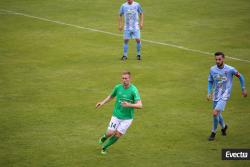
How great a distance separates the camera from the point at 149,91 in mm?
23094

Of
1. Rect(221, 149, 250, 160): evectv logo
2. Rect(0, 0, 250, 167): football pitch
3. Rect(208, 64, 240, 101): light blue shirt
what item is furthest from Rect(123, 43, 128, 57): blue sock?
Rect(221, 149, 250, 160): evectv logo

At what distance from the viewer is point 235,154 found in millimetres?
16453

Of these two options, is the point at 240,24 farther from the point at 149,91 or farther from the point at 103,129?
the point at 103,129

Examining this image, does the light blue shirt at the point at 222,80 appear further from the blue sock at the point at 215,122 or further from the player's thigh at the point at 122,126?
the player's thigh at the point at 122,126

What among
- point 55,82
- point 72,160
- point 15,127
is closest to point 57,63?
point 55,82

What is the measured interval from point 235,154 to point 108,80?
9254 mm

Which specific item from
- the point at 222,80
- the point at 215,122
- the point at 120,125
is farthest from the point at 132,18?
the point at 120,125

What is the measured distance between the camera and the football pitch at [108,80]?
55.9 feet

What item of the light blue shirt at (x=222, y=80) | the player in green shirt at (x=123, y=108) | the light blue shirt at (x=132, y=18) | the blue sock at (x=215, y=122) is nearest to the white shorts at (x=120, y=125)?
the player in green shirt at (x=123, y=108)

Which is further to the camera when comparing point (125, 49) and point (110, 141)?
point (125, 49)

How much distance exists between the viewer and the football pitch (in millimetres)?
17047

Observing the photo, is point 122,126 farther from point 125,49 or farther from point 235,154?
point 125,49

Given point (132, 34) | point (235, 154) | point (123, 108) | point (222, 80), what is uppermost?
point (132, 34)

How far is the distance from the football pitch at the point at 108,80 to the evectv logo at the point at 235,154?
199 mm
